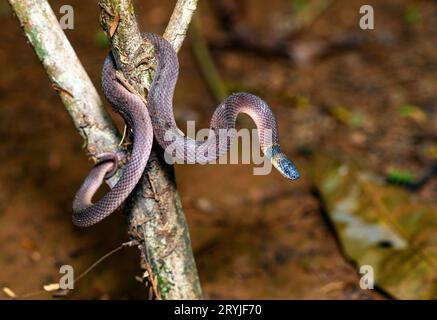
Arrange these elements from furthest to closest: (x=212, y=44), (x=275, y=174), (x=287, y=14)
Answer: (x=287, y=14) → (x=212, y=44) → (x=275, y=174)

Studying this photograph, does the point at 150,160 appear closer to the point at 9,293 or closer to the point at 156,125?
the point at 156,125

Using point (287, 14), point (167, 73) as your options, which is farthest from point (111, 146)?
point (287, 14)

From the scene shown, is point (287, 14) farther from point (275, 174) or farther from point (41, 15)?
point (41, 15)

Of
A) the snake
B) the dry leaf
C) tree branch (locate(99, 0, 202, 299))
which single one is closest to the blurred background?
the dry leaf

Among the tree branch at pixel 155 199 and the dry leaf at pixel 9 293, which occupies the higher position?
the tree branch at pixel 155 199

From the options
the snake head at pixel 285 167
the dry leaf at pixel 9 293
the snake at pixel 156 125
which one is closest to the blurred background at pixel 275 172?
the dry leaf at pixel 9 293

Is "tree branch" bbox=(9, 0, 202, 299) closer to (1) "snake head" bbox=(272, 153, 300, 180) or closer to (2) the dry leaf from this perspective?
(1) "snake head" bbox=(272, 153, 300, 180)

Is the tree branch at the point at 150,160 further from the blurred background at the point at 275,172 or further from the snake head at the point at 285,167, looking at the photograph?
the blurred background at the point at 275,172
